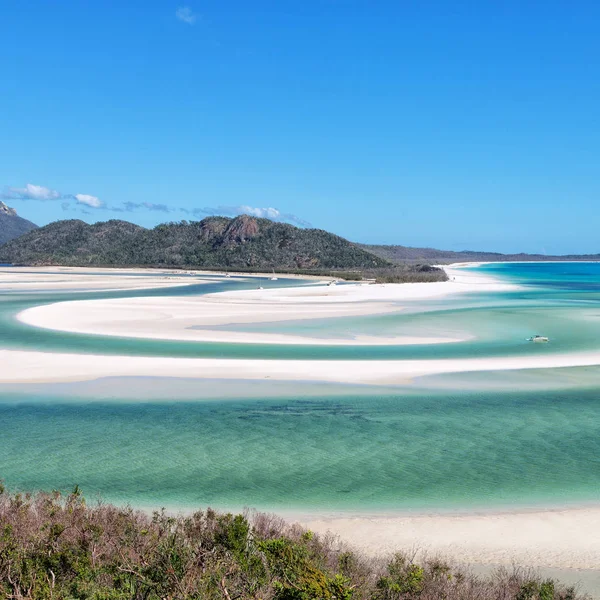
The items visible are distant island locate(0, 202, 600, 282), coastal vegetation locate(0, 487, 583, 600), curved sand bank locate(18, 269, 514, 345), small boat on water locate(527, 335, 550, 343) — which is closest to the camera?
coastal vegetation locate(0, 487, 583, 600)

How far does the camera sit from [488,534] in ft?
29.6

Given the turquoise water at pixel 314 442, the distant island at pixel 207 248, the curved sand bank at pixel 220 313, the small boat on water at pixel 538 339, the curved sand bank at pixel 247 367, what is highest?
the distant island at pixel 207 248

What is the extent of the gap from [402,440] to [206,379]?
7203 mm

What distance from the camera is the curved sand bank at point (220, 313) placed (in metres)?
27.6

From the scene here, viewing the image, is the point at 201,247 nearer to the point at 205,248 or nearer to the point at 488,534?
the point at 205,248

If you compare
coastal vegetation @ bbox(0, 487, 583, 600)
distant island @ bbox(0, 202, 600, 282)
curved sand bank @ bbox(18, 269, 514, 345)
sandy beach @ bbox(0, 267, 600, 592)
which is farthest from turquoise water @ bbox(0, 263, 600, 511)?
distant island @ bbox(0, 202, 600, 282)

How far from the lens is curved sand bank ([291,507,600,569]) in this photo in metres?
8.34

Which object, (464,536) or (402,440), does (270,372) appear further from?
(464,536)

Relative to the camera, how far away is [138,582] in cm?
615

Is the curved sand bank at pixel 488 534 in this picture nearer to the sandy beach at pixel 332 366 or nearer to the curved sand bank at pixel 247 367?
the sandy beach at pixel 332 366

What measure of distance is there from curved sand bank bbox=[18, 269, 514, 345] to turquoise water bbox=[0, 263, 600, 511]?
8.25 meters

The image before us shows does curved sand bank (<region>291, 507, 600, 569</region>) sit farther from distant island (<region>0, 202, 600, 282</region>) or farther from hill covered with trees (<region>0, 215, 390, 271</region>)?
hill covered with trees (<region>0, 215, 390, 271</region>)

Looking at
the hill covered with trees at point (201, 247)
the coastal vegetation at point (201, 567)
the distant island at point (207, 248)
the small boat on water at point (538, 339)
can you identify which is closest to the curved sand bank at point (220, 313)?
the small boat on water at point (538, 339)

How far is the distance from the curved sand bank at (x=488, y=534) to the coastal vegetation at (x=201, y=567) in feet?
1.85
